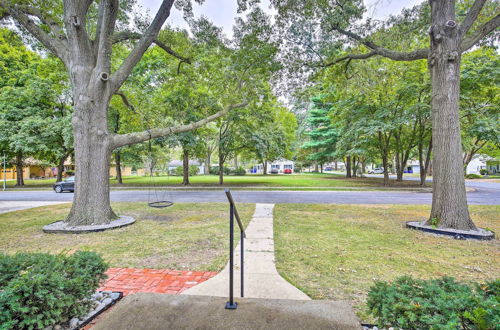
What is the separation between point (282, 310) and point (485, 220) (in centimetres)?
839

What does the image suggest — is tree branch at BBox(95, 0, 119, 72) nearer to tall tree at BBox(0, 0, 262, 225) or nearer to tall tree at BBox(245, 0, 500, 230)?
tall tree at BBox(0, 0, 262, 225)

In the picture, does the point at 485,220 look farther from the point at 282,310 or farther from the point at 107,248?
the point at 107,248

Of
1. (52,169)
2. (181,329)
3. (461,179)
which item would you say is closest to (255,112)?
(461,179)

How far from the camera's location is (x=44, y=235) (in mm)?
6020

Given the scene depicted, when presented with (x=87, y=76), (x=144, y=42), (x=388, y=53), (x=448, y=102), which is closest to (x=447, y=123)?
(x=448, y=102)

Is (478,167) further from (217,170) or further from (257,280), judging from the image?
(257,280)

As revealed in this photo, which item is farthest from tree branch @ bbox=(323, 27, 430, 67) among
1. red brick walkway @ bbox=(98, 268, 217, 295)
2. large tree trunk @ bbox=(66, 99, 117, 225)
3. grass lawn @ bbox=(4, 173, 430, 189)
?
grass lawn @ bbox=(4, 173, 430, 189)

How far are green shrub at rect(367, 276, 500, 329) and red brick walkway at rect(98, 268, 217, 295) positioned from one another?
2.34 meters

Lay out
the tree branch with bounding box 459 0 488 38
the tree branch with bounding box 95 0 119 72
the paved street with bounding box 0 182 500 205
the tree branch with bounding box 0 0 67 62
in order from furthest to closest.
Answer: the paved street with bounding box 0 182 500 205 → the tree branch with bounding box 95 0 119 72 → the tree branch with bounding box 0 0 67 62 → the tree branch with bounding box 459 0 488 38

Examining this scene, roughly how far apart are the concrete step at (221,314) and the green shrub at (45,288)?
33 cm

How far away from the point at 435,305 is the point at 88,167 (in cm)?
765

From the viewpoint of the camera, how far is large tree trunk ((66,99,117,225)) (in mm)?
6723

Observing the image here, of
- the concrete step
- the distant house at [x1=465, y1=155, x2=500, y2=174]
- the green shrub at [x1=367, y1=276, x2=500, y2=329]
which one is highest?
the distant house at [x1=465, y1=155, x2=500, y2=174]

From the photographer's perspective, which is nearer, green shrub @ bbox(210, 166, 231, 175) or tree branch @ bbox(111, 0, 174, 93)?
tree branch @ bbox(111, 0, 174, 93)
